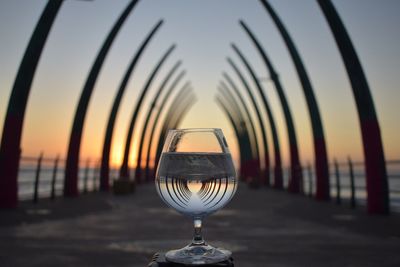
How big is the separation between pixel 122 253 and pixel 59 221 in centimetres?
330

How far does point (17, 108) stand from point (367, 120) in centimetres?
827

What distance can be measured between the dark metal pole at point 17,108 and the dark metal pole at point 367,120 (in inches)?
267

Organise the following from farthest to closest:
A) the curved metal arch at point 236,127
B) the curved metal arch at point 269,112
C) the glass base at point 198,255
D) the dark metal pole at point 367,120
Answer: the curved metal arch at point 236,127 → the curved metal arch at point 269,112 → the dark metal pole at point 367,120 → the glass base at point 198,255

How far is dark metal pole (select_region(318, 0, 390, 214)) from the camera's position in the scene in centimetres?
883

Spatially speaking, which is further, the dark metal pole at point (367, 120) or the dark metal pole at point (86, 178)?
the dark metal pole at point (86, 178)

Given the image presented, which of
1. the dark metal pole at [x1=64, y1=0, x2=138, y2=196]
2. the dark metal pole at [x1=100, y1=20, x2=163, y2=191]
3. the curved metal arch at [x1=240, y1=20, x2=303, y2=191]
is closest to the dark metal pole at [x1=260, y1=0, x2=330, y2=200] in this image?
the curved metal arch at [x1=240, y1=20, x2=303, y2=191]

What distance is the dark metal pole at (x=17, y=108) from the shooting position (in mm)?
9242

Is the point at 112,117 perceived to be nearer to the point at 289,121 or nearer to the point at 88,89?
the point at 88,89

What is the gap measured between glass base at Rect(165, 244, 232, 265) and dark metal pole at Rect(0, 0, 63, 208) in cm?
901

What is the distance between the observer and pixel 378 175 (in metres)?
8.92

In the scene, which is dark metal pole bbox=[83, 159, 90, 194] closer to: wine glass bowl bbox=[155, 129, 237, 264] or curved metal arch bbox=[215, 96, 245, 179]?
wine glass bowl bbox=[155, 129, 237, 264]

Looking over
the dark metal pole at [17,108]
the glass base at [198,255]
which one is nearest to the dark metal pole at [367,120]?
the dark metal pole at [17,108]

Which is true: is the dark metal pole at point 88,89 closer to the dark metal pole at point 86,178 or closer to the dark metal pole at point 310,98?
the dark metal pole at point 86,178

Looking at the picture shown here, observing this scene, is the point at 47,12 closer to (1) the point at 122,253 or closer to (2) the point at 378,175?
(1) the point at 122,253
